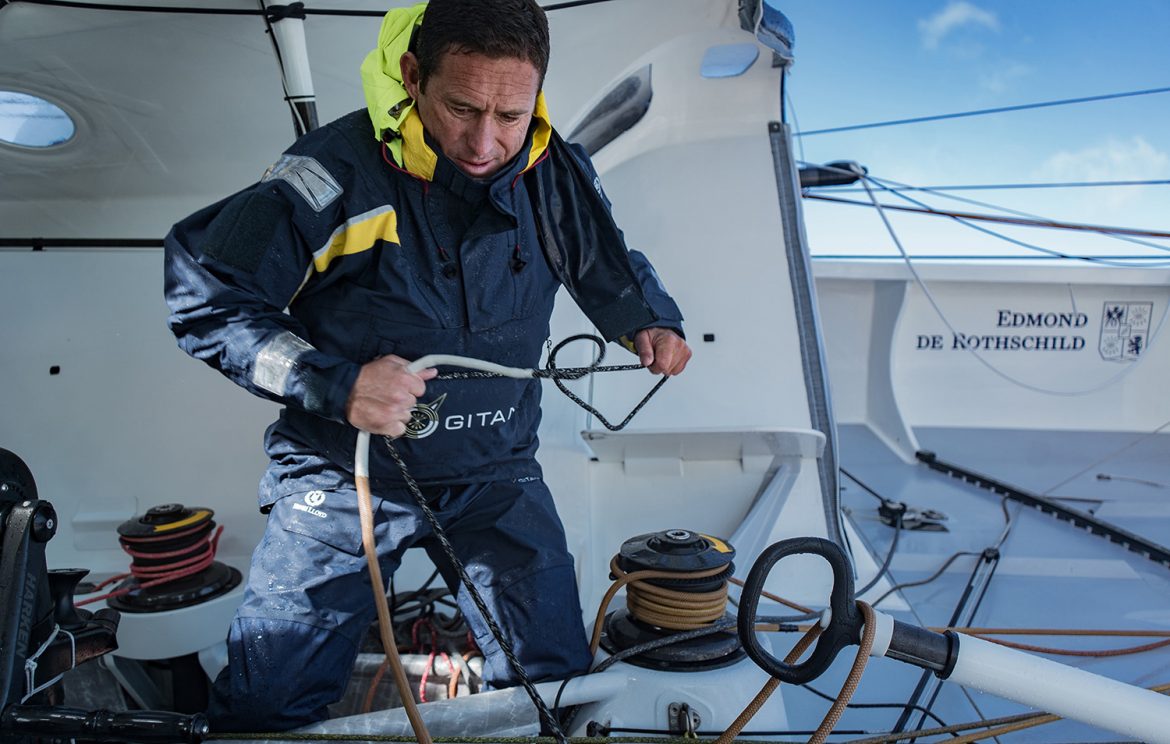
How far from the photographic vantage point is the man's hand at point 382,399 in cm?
123

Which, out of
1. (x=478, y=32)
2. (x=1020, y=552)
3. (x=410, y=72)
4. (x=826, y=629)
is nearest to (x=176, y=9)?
(x=410, y=72)

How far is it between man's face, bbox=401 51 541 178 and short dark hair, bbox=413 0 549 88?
0.01 meters

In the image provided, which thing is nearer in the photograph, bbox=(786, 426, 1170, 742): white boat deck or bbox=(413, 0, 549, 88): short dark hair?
bbox=(413, 0, 549, 88): short dark hair

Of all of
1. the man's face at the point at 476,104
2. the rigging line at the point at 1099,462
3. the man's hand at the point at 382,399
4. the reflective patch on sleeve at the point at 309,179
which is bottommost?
the rigging line at the point at 1099,462

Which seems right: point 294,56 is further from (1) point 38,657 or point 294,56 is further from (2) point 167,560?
(1) point 38,657

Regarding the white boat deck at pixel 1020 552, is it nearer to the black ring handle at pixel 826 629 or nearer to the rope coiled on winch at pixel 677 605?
the rope coiled on winch at pixel 677 605

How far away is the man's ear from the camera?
4.79 feet

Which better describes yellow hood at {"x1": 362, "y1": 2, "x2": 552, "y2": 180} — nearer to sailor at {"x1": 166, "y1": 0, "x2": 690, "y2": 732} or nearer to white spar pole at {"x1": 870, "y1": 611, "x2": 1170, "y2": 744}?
sailor at {"x1": 166, "y1": 0, "x2": 690, "y2": 732}

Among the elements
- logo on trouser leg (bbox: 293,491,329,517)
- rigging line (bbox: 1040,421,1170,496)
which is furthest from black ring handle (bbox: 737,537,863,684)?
rigging line (bbox: 1040,421,1170,496)

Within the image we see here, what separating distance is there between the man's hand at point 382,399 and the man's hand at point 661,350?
63 centimetres

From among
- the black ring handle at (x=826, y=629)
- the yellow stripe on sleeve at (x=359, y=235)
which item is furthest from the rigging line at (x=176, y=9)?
the black ring handle at (x=826, y=629)

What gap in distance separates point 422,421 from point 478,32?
0.67 m

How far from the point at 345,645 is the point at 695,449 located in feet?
5.35

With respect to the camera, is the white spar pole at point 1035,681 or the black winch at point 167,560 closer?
the white spar pole at point 1035,681
